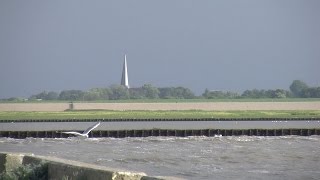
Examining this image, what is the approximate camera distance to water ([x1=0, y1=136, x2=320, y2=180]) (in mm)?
32875

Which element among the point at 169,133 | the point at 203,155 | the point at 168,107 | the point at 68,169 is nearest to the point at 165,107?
the point at 168,107

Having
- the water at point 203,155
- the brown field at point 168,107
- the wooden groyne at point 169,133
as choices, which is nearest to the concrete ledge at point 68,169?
the water at point 203,155

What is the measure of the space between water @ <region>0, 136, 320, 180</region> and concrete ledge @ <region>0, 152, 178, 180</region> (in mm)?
8754

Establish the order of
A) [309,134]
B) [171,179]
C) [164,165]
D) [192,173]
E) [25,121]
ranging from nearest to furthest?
[171,179]
[192,173]
[164,165]
[309,134]
[25,121]

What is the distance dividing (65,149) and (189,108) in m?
88.9

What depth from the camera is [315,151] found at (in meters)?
45.9

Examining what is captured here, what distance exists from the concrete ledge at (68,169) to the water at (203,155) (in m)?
8.75

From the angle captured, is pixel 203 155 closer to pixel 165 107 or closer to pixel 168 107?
pixel 168 107

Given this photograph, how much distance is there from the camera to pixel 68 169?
1678 cm

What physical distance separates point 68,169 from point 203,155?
2574 cm

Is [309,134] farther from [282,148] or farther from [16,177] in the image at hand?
[16,177]

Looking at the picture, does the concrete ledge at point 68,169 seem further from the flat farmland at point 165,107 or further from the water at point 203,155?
the flat farmland at point 165,107

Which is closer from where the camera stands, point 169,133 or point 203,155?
point 203,155

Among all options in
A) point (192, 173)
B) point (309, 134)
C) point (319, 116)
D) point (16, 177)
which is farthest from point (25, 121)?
point (16, 177)
